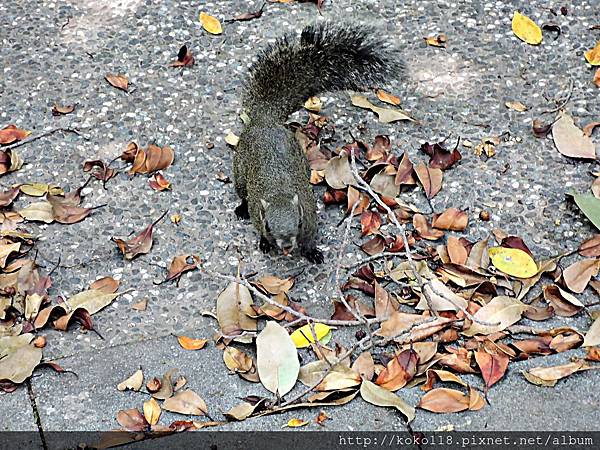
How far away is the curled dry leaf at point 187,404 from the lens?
293cm

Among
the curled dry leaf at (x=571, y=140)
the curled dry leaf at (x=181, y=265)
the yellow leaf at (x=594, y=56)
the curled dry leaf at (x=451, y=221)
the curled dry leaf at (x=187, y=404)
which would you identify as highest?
the yellow leaf at (x=594, y=56)

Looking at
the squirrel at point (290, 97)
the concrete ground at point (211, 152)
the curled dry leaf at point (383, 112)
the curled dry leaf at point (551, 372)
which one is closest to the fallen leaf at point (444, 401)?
the concrete ground at point (211, 152)

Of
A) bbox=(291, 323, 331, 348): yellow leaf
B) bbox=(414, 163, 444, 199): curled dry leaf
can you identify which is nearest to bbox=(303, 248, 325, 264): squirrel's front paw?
bbox=(291, 323, 331, 348): yellow leaf

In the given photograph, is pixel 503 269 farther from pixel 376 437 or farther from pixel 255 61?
pixel 255 61

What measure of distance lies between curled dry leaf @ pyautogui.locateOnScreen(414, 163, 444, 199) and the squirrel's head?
0.66 metres

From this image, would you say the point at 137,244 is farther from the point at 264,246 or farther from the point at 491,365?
the point at 491,365

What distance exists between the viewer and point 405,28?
479cm

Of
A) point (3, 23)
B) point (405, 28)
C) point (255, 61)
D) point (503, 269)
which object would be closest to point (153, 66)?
point (255, 61)

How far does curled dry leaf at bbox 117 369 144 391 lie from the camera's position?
3.04 m

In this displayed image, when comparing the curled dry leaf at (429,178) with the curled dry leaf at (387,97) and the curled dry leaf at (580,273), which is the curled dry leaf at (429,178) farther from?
the curled dry leaf at (580,273)

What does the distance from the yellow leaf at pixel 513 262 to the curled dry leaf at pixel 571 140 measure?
2.54 feet

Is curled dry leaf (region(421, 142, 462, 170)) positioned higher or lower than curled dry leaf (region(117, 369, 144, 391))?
higher

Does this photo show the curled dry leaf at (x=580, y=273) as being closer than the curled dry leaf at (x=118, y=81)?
Yes

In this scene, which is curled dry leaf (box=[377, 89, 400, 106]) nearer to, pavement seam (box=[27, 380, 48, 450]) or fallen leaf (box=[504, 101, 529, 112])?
fallen leaf (box=[504, 101, 529, 112])
